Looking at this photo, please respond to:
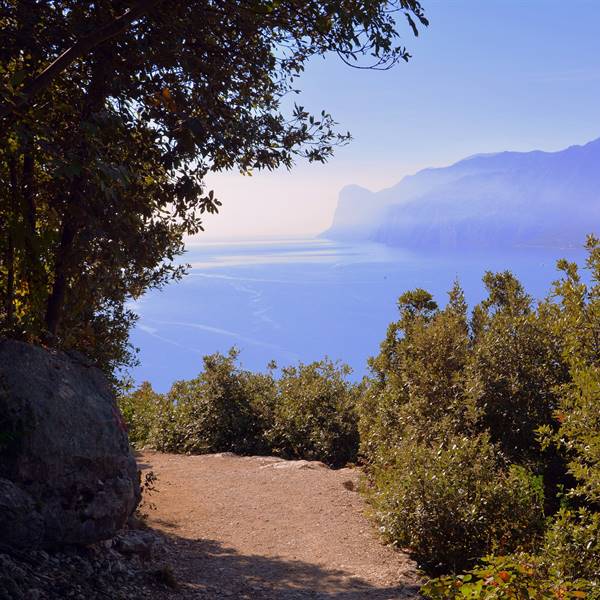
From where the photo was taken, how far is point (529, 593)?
215 inches

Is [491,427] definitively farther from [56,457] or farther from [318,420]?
[56,457]

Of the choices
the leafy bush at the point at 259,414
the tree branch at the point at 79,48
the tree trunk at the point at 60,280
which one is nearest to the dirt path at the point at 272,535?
the leafy bush at the point at 259,414

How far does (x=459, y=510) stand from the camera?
8398 millimetres

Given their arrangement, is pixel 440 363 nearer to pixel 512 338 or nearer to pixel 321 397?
pixel 512 338

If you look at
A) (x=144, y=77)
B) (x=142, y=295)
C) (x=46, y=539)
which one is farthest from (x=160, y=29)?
(x=46, y=539)

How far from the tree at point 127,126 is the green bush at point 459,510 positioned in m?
4.43

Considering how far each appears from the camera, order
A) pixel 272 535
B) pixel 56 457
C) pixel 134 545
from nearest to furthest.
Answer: pixel 56 457, pixel 134 545, pixel 272 535

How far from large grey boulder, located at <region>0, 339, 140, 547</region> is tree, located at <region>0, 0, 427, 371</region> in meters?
0.85

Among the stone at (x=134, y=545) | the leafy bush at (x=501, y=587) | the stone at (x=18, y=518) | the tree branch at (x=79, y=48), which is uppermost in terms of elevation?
the tree branch at (x=79, y=48)

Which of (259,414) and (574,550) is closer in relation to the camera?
(574,550)

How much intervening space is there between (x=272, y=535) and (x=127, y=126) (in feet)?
19.2

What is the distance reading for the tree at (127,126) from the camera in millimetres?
7078

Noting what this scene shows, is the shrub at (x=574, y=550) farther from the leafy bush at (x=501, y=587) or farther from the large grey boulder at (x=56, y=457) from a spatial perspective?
the large grey boulder at (x=56, y=457)

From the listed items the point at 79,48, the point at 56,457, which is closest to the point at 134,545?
the point at 56,457
